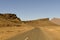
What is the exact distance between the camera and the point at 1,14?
6570 inches

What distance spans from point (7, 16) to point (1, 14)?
6935mm

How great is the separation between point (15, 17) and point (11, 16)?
14.2 feet

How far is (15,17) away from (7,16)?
7959mm

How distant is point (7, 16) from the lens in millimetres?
171000

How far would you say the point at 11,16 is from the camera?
17300 centimetres

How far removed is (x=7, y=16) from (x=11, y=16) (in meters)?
4.25

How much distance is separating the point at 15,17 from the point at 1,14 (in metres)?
14.3

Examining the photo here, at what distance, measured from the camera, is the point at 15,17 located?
564ft
